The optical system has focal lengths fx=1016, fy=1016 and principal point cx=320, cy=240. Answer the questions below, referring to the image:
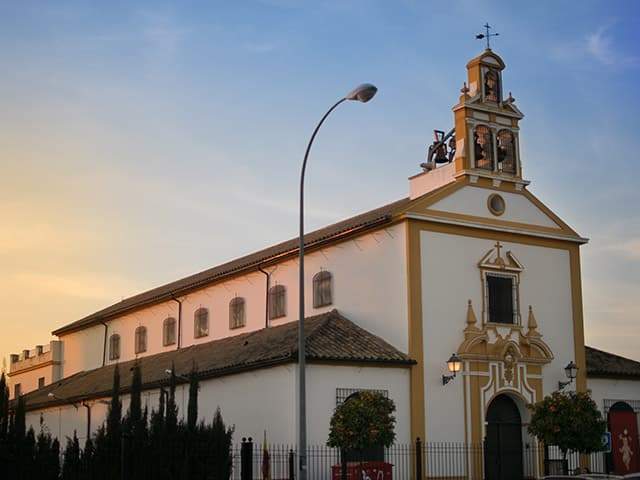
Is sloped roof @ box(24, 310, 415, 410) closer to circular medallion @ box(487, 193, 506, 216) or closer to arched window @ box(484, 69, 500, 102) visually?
circular medallion @ box(487, 193, 506, 216)

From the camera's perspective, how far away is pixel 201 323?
4447 cm

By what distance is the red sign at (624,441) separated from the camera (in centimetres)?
3548

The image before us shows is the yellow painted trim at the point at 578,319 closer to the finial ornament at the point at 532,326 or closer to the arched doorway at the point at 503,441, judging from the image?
the finial ornament at the point at 532,326

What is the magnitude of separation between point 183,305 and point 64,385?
10.2 m

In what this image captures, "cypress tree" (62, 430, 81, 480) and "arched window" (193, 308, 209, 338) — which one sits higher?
"arched window" (193, 308, 209, 338)

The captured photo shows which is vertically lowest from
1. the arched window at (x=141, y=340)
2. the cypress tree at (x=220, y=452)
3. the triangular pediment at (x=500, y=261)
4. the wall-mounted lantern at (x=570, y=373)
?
the cypress tree at (x=220, y=452)

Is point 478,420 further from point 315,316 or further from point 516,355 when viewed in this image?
point 315,316

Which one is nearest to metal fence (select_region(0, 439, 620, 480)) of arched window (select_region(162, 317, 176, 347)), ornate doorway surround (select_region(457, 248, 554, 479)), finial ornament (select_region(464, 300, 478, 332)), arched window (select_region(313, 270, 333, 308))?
ornate doorway surround (select_region(457, 248, 554, 479))

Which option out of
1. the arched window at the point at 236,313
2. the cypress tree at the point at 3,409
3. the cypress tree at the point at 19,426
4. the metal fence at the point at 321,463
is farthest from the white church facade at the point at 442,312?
the cypress tree at the point at 3,409

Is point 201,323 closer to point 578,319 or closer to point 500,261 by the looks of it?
point 500,261

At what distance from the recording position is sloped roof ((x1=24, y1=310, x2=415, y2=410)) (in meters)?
30.8

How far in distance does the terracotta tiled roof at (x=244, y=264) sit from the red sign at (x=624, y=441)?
10.9m

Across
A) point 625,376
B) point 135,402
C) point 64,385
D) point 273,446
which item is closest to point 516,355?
point 625,376

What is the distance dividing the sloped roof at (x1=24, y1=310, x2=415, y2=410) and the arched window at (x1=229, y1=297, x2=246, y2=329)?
0.80 meters
